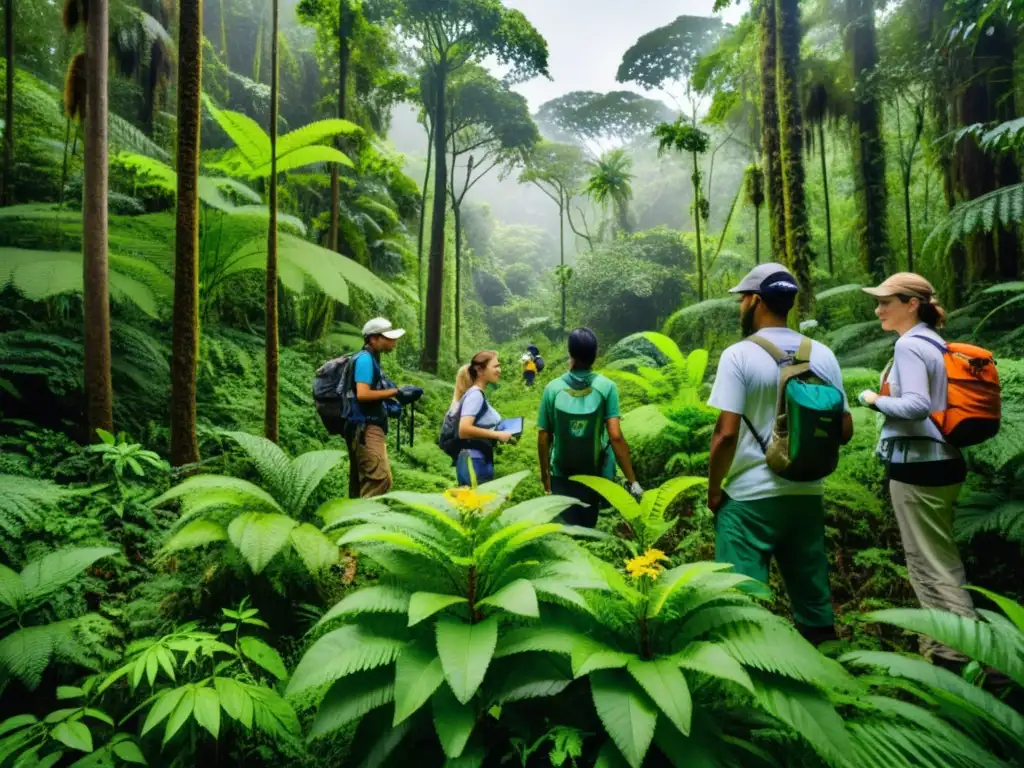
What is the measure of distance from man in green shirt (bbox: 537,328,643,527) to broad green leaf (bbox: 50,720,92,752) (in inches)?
88.6

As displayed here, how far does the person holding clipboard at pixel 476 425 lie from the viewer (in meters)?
3.88

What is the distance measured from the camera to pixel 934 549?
8.58ft

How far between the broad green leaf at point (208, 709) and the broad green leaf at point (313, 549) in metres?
0.81

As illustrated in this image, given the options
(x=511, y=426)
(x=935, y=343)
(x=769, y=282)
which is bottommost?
(x=511, y=426)

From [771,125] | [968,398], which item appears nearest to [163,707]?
[968,398]

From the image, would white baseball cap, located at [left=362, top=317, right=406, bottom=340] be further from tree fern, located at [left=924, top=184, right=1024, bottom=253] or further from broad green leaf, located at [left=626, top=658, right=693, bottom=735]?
tree fern, located at [left=924, top=184, right=1024, bottom=253]

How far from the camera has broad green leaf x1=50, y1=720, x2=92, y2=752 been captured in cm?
186

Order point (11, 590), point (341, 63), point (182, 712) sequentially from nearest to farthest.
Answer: point (182, 712)
point (11, 590)
point (341, 63)

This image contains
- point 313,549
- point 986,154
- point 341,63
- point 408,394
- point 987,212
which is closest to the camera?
point 313,549

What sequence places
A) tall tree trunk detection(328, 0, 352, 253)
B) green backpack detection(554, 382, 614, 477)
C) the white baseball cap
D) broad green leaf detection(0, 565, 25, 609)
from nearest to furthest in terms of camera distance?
1. broad green leaf detection(0, 565, 25, 609)
2. green backpack detection(554, 382, 614, 477)
3. the white baseball cap
4. tall tree trunk detection(328, 0, 352, 253)

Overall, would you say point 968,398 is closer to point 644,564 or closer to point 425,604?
point 644,564

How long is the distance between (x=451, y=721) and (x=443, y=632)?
0.74 ft

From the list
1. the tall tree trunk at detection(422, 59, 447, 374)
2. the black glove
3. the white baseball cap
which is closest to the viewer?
the white baseball cap

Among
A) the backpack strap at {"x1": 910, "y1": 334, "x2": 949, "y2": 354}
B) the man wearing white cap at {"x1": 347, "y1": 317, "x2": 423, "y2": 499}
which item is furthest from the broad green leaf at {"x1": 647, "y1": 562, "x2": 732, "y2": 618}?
the man wearing white cap at {"x1": 347, "y1": 317, "x2": 423, "y2": 499}
